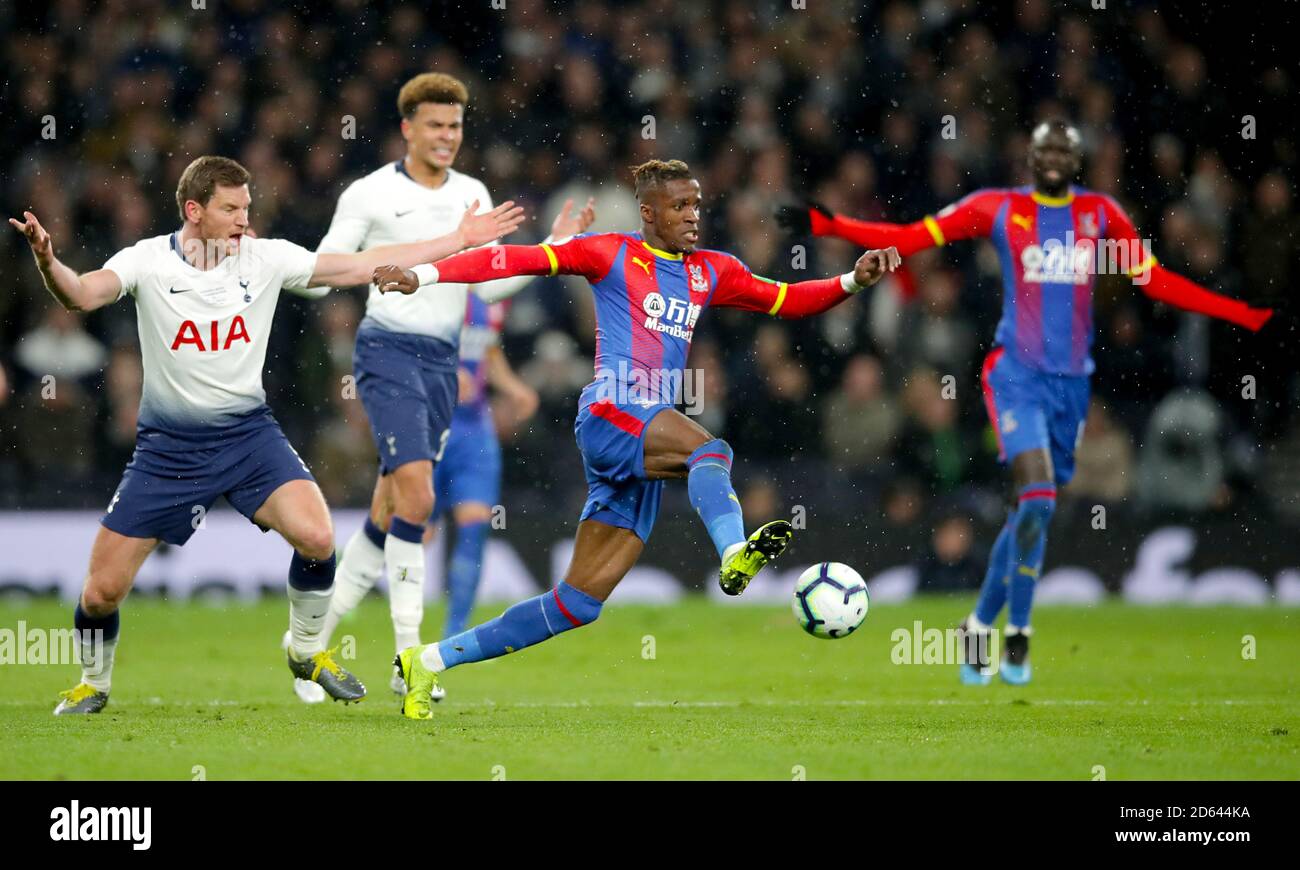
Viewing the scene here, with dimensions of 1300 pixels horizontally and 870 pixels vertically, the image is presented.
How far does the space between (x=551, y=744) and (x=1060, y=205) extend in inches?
183

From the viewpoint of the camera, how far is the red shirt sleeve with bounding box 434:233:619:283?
23.0ft

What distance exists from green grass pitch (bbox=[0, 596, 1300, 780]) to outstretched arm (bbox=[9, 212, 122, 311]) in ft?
5.46

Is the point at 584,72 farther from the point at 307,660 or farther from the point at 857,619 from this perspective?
the point at 857,619

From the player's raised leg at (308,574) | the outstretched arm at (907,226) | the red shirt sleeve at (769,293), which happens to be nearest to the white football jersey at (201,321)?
the player's raised leg at (308,574)

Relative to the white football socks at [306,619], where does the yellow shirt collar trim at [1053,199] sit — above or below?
above

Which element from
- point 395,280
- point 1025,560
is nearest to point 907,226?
point 1025,560

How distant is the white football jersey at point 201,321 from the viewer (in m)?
7.30

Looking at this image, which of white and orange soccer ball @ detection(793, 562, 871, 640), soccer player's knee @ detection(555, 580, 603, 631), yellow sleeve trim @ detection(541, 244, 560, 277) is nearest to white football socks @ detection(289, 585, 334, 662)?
soccer player's knee @ detection(555, 580, 603, 631)

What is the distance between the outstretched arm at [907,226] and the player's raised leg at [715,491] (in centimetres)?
213

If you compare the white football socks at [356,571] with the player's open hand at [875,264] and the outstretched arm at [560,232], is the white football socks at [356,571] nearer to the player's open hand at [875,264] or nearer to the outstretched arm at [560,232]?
the outstretched arm at [560,232]

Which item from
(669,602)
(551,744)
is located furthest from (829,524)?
(551,744)

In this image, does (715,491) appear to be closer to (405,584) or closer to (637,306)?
(637,306)

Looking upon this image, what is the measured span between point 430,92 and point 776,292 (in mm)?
2199

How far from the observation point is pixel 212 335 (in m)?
7.37
